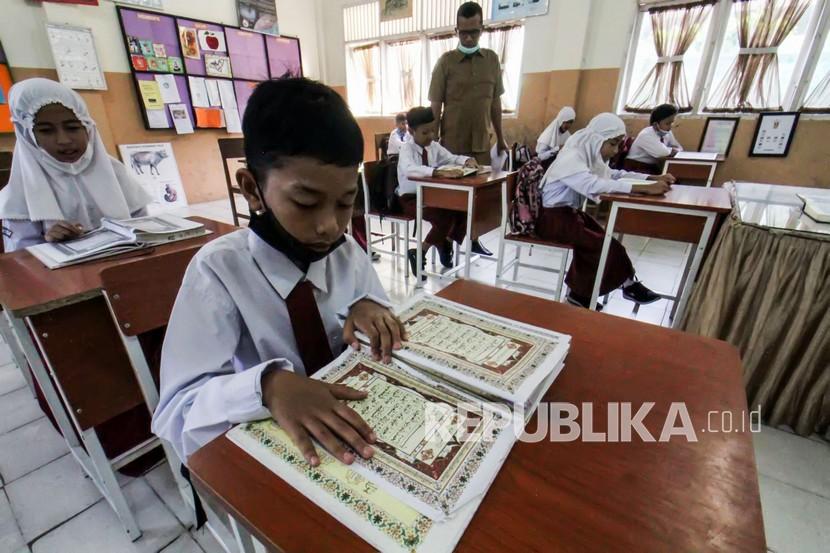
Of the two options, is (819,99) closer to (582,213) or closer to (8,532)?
Answer: (582,213)

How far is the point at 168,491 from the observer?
1240 millimetres

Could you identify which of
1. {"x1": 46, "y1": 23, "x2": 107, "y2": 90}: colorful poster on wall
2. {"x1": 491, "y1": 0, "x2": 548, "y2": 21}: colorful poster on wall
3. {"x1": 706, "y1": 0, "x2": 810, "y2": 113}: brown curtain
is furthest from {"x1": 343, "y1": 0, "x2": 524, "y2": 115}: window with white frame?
{"x1": 46, "y1": 23, "x2": 107, "y2": 90}: colorful poster on wall

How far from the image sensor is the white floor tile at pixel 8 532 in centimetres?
106

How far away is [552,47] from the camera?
15.9 feet

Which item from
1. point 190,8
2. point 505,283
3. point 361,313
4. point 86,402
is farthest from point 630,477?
point 190,8

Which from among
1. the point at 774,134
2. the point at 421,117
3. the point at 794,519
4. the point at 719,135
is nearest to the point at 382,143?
the point at 421,117

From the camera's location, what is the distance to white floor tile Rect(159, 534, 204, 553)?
3.46ft

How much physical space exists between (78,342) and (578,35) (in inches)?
221

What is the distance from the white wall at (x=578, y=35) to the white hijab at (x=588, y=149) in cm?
323

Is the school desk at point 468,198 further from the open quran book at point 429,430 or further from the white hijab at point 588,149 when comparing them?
the open quran book at point 429,430

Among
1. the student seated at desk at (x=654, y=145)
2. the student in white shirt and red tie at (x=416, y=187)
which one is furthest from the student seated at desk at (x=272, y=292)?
the student seated at desk at (x=654, y=145)

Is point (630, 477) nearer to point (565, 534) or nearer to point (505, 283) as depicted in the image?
point (565, 534)

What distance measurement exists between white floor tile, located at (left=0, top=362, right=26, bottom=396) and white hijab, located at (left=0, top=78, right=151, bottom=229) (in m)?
0.93

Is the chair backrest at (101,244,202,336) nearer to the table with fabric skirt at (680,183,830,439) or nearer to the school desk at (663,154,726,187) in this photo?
the table with fabric skirt at (680,183,830,439)
